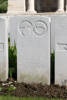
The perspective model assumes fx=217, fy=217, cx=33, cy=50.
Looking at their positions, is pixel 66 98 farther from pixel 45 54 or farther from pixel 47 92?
pixel 45 54

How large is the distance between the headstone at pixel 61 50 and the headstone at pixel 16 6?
45.1 feet

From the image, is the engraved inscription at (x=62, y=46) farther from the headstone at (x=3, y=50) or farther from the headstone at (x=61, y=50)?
the headstone at (x=3, y=50)

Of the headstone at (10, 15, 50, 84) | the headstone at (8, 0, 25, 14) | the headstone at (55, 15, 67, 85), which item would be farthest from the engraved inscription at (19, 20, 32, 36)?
the headstone at (8, 0, 25, 14)

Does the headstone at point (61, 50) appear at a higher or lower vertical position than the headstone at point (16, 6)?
lower

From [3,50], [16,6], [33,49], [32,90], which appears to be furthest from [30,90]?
[16,6]

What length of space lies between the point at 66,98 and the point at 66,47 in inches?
49.1

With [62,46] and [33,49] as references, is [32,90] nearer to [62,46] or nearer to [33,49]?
[33,49]

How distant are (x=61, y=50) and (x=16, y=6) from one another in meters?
14.1

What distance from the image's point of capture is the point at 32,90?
4934mm

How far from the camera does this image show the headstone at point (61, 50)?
502 cm

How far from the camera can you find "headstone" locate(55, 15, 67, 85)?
16.5 feet

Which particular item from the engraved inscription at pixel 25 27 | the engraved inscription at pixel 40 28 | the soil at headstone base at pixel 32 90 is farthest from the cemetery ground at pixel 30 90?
the engraved inscription at pixel 25 27

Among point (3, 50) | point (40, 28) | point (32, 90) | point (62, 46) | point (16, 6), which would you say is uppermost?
point (16, 6)

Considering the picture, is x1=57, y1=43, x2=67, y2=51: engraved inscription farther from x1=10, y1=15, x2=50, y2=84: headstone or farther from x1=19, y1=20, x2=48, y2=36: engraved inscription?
x1=19, y1=20, x2=48, y2=36: engraved inscription
